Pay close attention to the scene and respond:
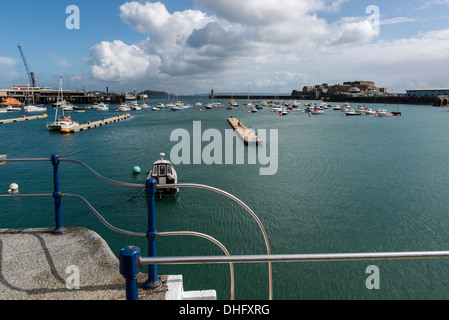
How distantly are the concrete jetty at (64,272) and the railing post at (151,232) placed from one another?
94mm

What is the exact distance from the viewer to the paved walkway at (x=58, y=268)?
A: 366 cm

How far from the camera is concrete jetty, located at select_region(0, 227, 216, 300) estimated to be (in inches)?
144

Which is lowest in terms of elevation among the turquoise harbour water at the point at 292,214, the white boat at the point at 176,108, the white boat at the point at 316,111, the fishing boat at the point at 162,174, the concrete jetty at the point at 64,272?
the turquoise harbour water at the point at 292,214

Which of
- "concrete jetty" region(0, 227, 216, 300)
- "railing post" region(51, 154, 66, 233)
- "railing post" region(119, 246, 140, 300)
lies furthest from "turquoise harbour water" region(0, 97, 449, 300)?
"railing post" region(119, 246, 140, 300)

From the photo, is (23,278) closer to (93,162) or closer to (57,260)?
(57,260)

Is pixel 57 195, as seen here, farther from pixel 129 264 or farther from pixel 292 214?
pixel 292 214

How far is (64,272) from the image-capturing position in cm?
405

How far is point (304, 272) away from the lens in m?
11.7

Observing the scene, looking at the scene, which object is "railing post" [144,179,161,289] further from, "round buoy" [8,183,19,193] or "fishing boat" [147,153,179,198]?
"round buoy" [8,183,19,193]

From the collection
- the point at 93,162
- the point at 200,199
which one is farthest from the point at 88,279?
the point at 93,162

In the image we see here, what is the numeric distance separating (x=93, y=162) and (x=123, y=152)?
508 centimetres

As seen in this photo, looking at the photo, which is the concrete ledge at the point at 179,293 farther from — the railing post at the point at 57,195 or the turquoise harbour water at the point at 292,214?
the turquoise harbour water at the point at 292,214

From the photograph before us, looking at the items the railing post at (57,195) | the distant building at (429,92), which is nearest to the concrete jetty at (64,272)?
the railing post at (57,195)

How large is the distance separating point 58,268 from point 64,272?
5.7 inches
